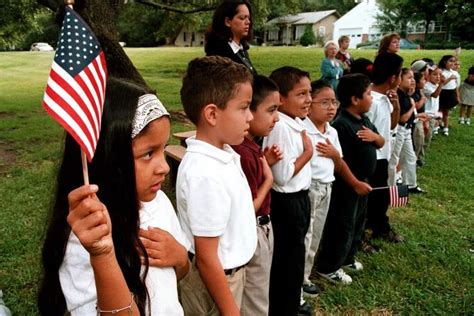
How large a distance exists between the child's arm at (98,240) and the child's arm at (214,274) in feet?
2.07

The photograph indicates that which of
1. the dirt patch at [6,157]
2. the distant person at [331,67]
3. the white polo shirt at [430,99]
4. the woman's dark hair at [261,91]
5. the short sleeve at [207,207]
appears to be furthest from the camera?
the distant person at [331,67]

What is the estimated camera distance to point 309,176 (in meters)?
2.74

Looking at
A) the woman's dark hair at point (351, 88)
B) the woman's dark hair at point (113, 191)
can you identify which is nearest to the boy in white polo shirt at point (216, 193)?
the woman's dark hair at point (113, 191)

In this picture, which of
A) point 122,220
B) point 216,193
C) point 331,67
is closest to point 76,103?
point 122,220

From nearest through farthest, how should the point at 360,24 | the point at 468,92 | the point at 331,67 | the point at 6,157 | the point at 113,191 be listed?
the point at 113,191 → the point at 6,157 → the point at 331,67 → the point at 468,92 → the point at 360,24

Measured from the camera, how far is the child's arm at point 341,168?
2945 mm

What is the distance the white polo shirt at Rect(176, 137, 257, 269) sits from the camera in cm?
182

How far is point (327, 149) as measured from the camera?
2945mm

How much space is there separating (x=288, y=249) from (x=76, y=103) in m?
1.86

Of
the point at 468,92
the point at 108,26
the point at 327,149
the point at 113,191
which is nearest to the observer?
the point at 113,191

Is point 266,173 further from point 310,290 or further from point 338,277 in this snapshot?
point 338,277

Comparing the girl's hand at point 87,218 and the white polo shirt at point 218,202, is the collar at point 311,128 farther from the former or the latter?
the girl's hand at point 87,218

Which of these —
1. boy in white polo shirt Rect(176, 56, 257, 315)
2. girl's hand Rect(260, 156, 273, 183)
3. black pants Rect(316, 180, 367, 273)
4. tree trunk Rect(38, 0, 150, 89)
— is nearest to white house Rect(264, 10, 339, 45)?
tree trunk Rect(38, 0, 150, 89)

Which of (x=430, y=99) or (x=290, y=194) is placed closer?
(x=290, y=194)
